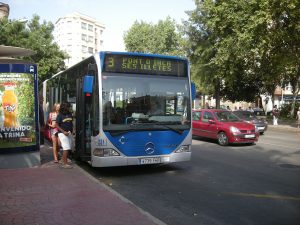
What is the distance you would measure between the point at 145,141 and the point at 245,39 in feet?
73.6

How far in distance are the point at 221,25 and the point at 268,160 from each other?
79.0 feet

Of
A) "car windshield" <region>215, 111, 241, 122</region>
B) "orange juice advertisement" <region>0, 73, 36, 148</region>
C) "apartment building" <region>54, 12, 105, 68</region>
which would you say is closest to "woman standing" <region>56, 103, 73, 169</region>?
"orange juice advertisement" <region>0, 73, 36, 148</region>

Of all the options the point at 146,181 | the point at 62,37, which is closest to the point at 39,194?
the point at 146,181

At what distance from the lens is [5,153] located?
10258 millimetres

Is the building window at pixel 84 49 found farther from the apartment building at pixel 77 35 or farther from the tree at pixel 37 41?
the tree at pixel 37 41

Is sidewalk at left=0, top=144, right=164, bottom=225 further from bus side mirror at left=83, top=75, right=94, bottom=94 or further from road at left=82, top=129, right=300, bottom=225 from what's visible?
bus side mirror at left=83, top=75, right=94, bottom=94

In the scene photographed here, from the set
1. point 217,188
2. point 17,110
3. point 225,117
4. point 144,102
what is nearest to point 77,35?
point 225,117

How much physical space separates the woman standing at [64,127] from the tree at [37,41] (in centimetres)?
2715

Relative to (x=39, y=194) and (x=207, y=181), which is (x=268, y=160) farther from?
(x=39, y=194)

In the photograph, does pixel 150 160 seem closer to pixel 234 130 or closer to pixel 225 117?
pixel 234 130

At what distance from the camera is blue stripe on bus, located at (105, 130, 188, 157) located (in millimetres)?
9172

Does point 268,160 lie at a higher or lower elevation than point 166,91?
lower

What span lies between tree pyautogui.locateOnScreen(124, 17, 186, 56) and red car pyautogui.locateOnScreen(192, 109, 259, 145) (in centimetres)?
6236

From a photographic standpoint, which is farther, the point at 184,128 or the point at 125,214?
the point at 184,128
